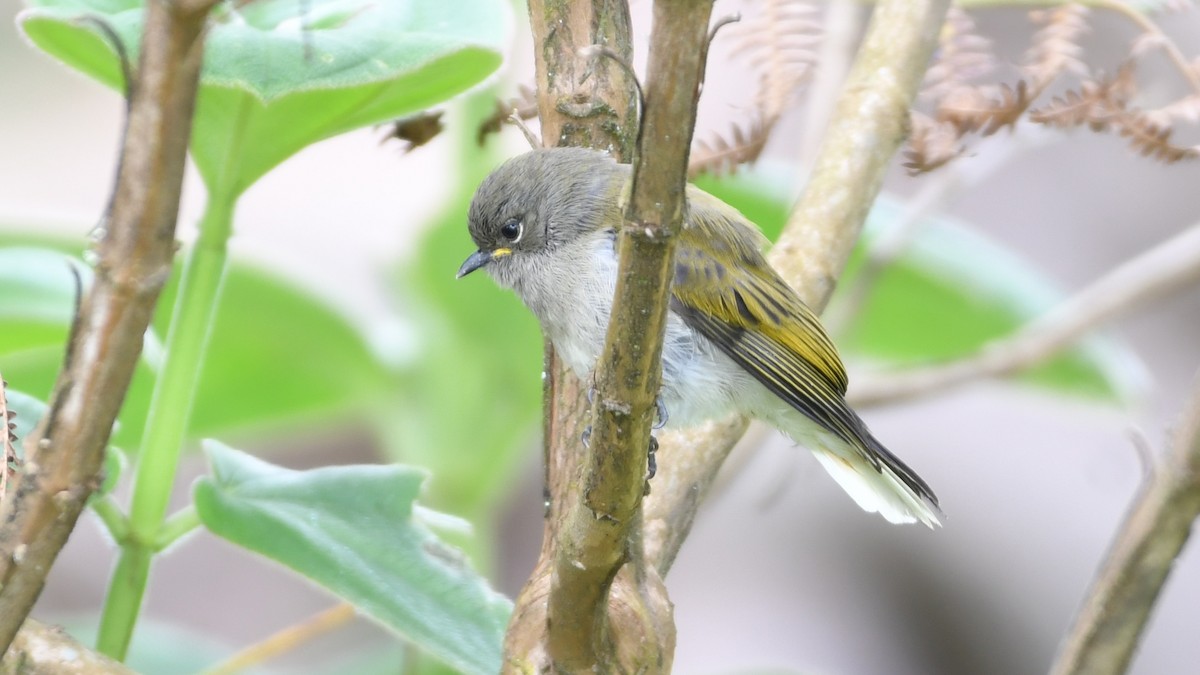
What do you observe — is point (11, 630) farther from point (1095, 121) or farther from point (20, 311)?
point (1095, 121)

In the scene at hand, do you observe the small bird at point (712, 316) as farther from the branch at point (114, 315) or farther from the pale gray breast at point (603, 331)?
the branch at point (114, 315)

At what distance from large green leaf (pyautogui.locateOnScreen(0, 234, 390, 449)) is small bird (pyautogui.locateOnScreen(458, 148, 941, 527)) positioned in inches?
12.9

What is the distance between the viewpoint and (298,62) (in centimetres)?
93

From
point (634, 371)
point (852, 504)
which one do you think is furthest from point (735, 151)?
point (852, 504)

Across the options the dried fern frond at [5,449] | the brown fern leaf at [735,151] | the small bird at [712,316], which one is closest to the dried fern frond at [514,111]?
the small bird at [712,316]

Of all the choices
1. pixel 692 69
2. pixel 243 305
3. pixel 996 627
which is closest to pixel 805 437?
pixel 243 305

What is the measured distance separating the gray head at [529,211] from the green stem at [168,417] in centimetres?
57

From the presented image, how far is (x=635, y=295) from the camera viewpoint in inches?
30.1

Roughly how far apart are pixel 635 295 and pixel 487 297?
1.20 meters

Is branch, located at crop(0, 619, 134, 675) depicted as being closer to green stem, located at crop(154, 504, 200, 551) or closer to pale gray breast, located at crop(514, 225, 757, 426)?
green stem, located at crop(154, 504, 200, 551)

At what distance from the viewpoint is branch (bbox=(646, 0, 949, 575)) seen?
1487mm

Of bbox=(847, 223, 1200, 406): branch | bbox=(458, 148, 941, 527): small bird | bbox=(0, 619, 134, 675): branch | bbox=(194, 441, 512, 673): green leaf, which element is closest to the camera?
bbox=(0, 619, 134, 675): branch

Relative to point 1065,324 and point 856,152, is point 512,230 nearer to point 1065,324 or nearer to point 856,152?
point 856,152

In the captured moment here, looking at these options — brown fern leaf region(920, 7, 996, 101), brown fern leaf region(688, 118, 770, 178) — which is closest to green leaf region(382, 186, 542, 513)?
brown fern leaf region(688, 118, 770, 178)
